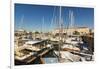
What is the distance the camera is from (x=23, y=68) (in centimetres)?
276

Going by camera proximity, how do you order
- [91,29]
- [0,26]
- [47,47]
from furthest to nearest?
[91,29]
[47,47]
[0,26]

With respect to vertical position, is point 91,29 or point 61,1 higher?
point 61,1

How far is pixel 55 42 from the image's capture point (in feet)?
9.55

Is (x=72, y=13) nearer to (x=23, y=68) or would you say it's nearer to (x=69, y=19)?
(x=69, y=19)

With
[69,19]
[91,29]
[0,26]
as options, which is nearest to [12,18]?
[0,26]

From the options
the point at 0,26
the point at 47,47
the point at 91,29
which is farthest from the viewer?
the point at 91,29

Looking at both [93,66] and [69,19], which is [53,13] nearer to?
[69,19]

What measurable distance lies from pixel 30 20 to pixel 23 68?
68cm

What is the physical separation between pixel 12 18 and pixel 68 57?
101 centimetres

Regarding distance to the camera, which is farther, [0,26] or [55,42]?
[55,42]

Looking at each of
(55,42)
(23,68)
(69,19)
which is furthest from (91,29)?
(23,68)
